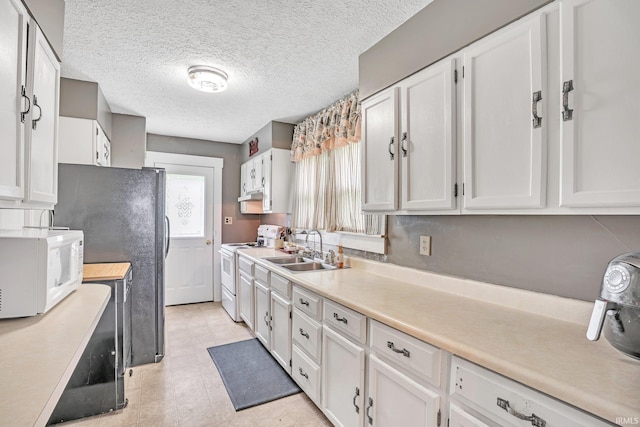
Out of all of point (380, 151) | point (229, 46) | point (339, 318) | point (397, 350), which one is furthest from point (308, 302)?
point (229, 46)

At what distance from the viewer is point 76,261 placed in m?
1.65

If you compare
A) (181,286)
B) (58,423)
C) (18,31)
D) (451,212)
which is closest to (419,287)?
(451,212)

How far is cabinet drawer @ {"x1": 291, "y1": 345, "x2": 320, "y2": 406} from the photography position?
6.39 ft

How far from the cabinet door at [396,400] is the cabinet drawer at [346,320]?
5.0 inches

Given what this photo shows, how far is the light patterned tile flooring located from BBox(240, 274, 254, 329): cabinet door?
383 millimetres

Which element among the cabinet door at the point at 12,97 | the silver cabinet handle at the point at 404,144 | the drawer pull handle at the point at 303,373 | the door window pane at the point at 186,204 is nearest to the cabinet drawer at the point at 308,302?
the drawer pull handle at the point at 303,373

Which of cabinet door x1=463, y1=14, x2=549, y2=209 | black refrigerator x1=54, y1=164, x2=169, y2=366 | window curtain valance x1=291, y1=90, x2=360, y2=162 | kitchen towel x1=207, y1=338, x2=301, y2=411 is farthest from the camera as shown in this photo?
window curtain valance x1=291, y1=90, x2=360, y2=162

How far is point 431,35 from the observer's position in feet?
5.51

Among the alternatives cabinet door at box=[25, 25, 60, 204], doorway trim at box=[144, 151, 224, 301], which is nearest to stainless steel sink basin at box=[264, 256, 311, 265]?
cabinet door at box=[25, 25, 60, 204]

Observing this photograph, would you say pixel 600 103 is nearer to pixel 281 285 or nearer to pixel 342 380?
pixel 342 380

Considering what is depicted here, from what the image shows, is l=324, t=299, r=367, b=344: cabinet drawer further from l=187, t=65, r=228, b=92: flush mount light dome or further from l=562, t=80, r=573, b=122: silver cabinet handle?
l=187, t=65, r=228, b=92: flush mount light dome

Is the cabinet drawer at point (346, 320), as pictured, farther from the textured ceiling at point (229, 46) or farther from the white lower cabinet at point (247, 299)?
the textured ceiling at point (229, 46)

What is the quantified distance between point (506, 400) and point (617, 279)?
478 mm

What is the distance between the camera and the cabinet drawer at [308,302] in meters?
1.90
